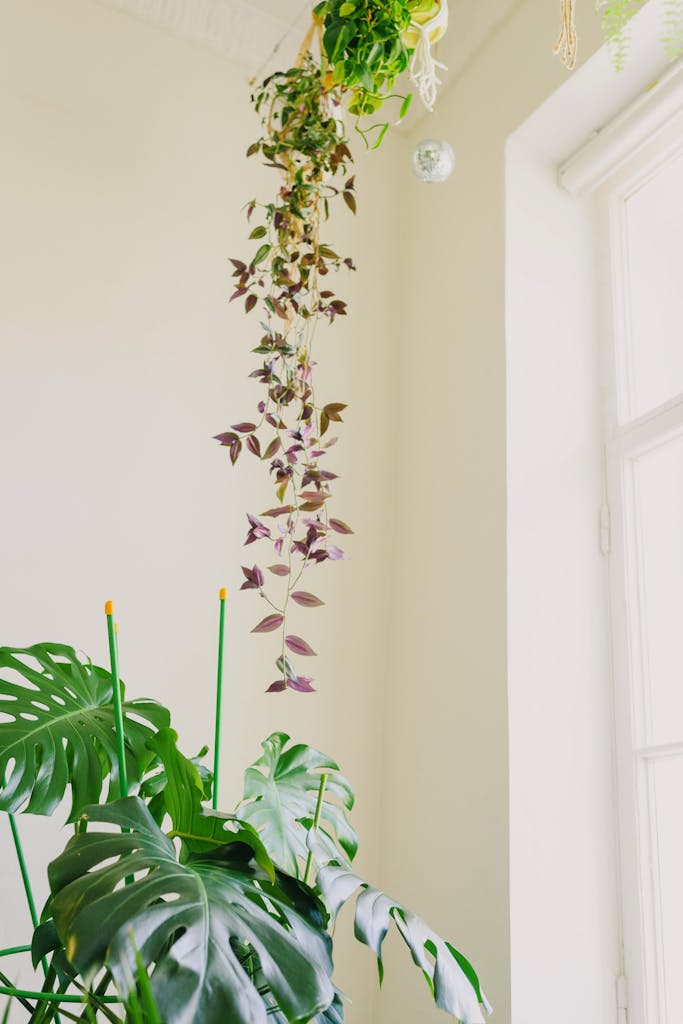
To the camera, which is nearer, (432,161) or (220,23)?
(432,161)

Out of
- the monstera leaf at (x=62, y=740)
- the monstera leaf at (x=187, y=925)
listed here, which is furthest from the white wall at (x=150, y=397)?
the monstera leaf at (x=187, y=925)

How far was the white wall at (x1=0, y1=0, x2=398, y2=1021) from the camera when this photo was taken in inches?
79.0

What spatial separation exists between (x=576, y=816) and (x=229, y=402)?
1134 mm

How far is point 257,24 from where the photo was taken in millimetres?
2504

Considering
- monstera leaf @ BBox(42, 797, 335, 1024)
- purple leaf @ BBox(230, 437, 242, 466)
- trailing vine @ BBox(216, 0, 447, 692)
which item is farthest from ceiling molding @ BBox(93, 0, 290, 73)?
monstera leaf @ BBox(42, 797, 335, 1024)

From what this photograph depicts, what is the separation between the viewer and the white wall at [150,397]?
201 centimetres

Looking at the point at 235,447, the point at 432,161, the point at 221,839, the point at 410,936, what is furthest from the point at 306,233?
the point at 410,936

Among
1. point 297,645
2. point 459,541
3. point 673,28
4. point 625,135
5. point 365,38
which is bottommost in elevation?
point 297,645

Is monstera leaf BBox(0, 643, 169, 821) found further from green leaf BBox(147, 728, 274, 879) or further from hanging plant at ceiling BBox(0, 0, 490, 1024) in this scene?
green leaf BBox(147, 728, 274, 879)

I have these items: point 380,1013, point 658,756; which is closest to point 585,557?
point 658,756

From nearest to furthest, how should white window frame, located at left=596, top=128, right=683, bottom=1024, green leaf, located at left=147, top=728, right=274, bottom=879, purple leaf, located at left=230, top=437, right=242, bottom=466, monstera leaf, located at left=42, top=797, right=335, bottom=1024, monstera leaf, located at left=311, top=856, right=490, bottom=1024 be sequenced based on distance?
monstera leaf, located at left=42, top=797, right=335, bottom=1024 < monstera leaf, located at left=311, top=856, right=490, bottom=1024 < green leaf, located at left=147, top=728, right=274, bottom=879 < purple leaf, located at left=230, top=437, right=242, bottom=466 < white window frame, located at left=596, top=128, right=683, bottom=1024

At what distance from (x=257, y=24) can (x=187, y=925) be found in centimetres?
227

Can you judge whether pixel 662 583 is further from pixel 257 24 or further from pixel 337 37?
pixel 257 24

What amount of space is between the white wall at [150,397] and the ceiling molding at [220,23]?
33 mm
